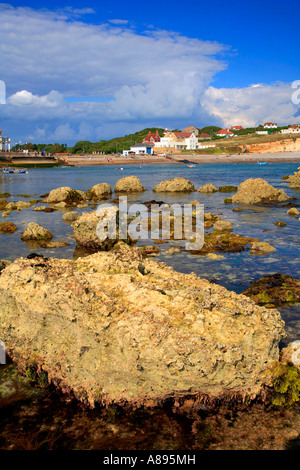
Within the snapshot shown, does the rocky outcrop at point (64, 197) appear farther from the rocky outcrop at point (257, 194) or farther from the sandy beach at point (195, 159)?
the sandy beach at point (195, 159)

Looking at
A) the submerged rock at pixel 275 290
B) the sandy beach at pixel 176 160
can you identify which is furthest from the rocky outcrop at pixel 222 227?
the sandy beach at pixel 176 160

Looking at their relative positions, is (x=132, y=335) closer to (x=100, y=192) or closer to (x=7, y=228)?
(x=7, y=228)

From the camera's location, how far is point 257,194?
39.8 m

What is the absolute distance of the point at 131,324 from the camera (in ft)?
24.5

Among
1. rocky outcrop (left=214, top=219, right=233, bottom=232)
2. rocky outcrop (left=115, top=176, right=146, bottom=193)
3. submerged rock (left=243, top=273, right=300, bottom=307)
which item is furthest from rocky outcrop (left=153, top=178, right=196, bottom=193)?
submerged rock (left=243, top=273, right=300, bottom=307)

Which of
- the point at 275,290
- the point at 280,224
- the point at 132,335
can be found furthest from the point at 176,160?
the point at 132,335

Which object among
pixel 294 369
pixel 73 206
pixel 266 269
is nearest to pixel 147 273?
pixel 294 369

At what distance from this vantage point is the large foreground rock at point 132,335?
714 cm

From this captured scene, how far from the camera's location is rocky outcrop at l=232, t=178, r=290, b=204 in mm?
39484

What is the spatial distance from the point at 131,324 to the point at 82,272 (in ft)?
8.11
